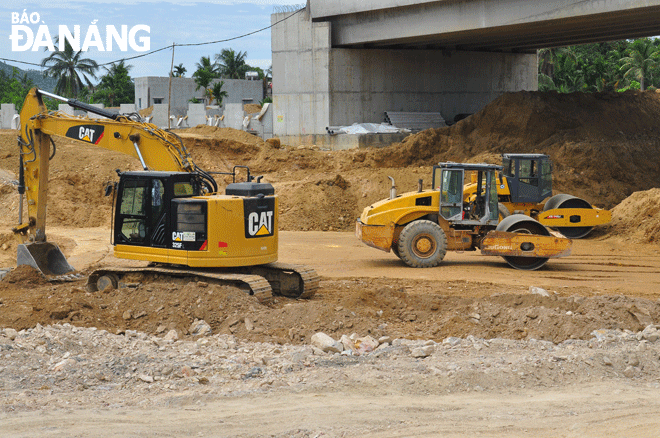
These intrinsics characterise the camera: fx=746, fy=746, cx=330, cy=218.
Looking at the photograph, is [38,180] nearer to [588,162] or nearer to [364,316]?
[364,316]

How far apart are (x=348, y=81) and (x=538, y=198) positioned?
1553cm

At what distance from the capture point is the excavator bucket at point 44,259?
13477mm

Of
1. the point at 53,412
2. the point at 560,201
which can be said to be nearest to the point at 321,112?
the point at 560,201

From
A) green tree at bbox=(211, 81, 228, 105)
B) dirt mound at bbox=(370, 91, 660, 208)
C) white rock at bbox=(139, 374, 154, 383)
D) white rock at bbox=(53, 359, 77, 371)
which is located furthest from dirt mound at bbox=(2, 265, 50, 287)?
green tree at bbox=(211, 81, 228, 105)

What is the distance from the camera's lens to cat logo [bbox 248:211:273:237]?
468 inches

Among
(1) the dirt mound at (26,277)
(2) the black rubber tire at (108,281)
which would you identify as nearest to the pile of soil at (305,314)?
(2) the black rubber tire at (108,281)

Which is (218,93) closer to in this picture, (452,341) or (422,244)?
(422,244)

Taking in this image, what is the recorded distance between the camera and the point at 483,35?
3203cm

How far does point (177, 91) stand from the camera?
6831 centimetres

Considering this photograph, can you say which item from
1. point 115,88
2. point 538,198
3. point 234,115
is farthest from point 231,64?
point 538,198

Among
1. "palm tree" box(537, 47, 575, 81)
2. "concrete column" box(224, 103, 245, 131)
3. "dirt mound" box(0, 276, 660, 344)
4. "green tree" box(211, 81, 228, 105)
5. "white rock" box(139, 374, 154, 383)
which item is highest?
"palm tree" box(537, 47, 575, 81)

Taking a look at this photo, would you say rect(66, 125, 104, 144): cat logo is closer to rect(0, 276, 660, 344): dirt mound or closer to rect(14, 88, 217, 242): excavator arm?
rect(14, 88, 217, 242): excavator arm

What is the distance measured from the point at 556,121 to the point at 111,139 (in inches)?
Result: 950

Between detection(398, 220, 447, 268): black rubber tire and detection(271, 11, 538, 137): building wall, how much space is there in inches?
735
